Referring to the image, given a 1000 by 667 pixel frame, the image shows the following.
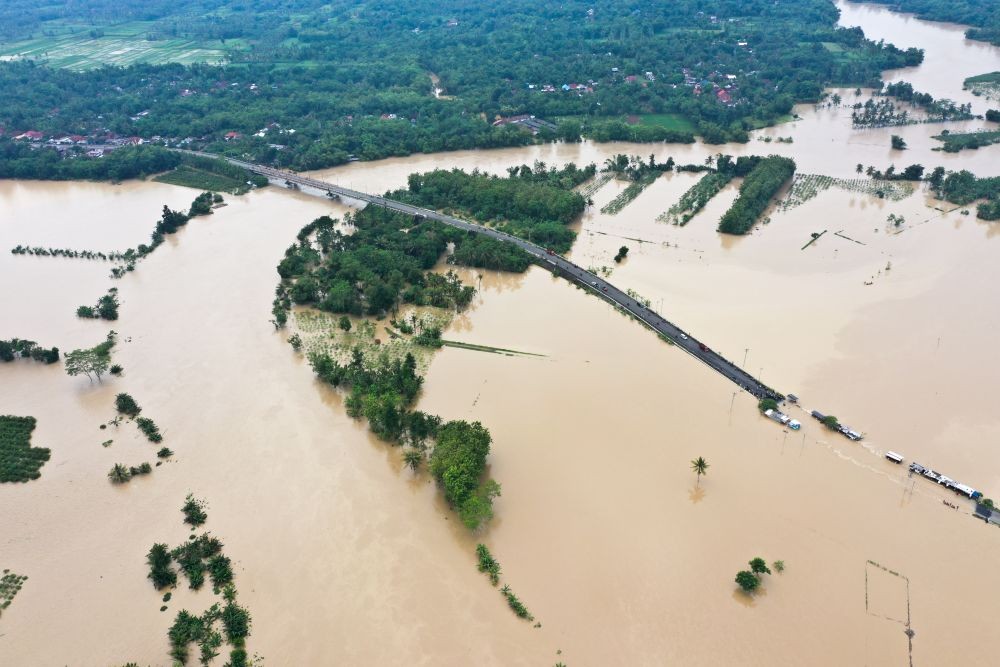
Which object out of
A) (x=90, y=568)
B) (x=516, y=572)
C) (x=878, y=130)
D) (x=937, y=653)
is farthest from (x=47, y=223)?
(x=878, y=130)

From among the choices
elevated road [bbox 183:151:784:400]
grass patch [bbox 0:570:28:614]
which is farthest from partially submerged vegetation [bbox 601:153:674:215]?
grass patch [bbox 0:570:28:614]

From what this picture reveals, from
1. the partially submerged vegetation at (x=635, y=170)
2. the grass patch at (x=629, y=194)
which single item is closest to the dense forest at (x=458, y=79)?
the partially submerged vegetation at (x=635, y=170)

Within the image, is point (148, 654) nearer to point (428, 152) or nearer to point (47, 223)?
point (47, 223)

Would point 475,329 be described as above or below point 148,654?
above

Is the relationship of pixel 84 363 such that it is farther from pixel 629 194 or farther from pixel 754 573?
pixel 629 194

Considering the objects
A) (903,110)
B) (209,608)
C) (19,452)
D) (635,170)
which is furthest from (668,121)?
(209,608)
